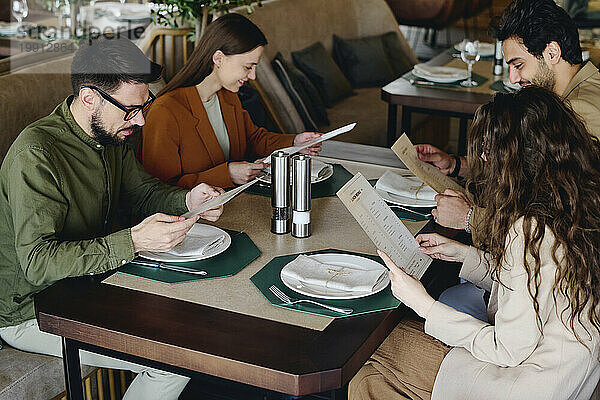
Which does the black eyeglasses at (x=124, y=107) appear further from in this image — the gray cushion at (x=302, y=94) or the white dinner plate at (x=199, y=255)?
the gray cushion at (x=302, y=94)

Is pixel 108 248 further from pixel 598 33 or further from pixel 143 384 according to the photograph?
pixel 598 33

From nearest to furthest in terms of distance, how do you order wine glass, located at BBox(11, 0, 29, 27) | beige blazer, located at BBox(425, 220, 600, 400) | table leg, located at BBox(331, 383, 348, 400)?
beige blazer, located at BBox(425, 220, 600, 400) < table leg, located at BBox(331, 383, 348, 400) < wine glass, located at BBox(11, 0, 29, 27)

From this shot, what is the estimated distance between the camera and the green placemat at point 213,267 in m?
1.74

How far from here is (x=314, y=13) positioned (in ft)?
14.9

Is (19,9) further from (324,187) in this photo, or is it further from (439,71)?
(324,187)

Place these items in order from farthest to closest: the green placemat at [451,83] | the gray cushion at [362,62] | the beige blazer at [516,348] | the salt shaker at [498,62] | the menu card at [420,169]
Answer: the gray cushion at [362,62], the salt shaker at [498,62], the green placemat at [451,83], the menu card at [420,169], the beige blazer at [516,348]

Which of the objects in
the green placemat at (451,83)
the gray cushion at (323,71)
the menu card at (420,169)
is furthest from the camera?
the gray cushion at (323,71)

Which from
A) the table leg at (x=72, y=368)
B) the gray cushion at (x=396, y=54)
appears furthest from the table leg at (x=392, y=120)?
the table leg at (x=72, y=368)

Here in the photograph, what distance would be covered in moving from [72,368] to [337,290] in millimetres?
613

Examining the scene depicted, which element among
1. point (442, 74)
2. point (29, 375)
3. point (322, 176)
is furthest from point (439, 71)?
point (29, 375)

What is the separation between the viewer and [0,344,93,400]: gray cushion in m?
1.89

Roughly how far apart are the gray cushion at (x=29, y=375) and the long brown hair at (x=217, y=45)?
930 millimetres

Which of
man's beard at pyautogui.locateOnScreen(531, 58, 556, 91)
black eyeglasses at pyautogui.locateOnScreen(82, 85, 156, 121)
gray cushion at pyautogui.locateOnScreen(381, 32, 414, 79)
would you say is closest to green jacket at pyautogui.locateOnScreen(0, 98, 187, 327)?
black eyeglasses at pyautogui.locateOnScreen(82, 85, 156, 121)

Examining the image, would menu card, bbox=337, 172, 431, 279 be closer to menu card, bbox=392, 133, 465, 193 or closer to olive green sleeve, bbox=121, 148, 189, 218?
menu card, bbox=392, 133, 465, 193
